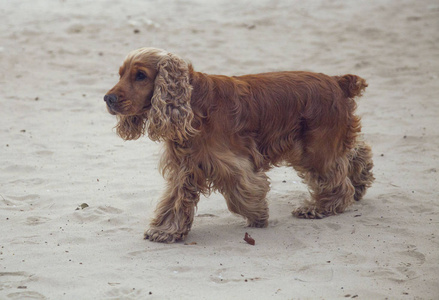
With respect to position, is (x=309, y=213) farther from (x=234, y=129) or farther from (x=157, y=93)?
(x=157, y=93)

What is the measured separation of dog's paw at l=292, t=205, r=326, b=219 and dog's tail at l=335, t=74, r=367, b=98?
3.49ft

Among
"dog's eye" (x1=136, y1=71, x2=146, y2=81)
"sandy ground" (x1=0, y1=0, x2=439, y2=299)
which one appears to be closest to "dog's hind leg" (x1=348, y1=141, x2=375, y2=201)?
"sandy ground" (x1=0, y1=0, x2=439, y2=299)

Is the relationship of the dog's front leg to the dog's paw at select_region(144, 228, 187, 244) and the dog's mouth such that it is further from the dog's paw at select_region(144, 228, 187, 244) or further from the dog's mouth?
the dog's mouth

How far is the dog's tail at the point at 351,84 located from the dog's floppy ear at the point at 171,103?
150 cm

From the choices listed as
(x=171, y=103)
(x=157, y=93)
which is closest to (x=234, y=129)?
(x=171, y=103)

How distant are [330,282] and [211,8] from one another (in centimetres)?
1074

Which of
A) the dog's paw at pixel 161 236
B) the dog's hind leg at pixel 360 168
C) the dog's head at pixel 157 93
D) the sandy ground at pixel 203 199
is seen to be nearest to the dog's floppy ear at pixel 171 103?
the dog's head at pixel 157 93

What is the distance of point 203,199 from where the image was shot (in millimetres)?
5973

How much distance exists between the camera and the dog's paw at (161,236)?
488cm

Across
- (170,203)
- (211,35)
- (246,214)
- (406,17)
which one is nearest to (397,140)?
(246,214)

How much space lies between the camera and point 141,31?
12.2 metres

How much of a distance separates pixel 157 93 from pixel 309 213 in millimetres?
1848

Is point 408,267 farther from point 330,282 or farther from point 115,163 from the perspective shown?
point 115,163

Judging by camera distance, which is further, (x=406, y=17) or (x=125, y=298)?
(x=406, y=17)
